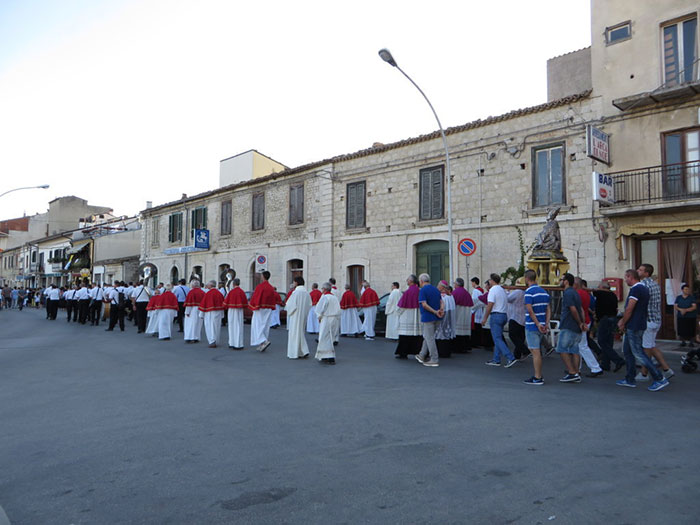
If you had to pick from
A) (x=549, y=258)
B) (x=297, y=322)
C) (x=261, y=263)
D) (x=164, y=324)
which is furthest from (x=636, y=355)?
(x=261, y=263)

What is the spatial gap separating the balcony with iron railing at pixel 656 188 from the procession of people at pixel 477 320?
308 centimetres

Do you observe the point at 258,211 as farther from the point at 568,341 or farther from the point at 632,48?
the point at 568,341

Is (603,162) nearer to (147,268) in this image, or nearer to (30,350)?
(30,350)

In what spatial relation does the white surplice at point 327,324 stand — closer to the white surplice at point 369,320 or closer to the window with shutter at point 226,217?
the white surplice at point 369,320

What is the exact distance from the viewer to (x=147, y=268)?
112 ft

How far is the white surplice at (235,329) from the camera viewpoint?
1260 centimetres

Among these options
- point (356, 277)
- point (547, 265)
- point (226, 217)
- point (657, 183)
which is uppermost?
point (226, 217)

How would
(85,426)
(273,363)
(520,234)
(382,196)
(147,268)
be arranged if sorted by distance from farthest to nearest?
(147,268) < (382,196) < (520,234) < (273,363) < (85,426)

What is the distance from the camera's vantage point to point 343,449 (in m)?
4.64

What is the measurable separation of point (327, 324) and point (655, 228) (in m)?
9.62

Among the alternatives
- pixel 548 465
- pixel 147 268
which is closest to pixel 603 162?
pixel 548 465

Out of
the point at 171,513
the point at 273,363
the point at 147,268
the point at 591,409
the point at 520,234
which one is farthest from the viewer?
the point at 147,268

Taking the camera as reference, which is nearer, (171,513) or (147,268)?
(171,513)

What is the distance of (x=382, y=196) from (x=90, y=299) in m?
12.8
